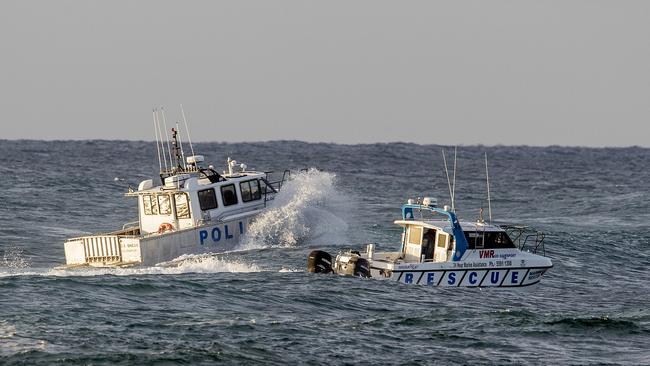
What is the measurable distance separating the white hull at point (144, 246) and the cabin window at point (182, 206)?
3.83 feet

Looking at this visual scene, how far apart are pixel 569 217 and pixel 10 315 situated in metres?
39.3

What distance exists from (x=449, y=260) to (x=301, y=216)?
37.3ft

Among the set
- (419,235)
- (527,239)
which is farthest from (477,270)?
(527,239)

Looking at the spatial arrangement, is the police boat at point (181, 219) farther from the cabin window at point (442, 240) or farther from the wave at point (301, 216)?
the cabin window at point (442, 240)

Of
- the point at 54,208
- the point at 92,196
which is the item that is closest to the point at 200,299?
the point at 54,208

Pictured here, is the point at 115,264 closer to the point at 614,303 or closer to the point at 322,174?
the point at 322,174

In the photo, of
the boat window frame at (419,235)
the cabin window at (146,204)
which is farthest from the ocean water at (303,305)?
the cabin window at (146,204)

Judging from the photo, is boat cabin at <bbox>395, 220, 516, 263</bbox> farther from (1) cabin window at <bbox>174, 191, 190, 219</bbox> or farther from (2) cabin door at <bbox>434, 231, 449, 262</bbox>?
(1) cabin window at <bbox>174, 191, 190, 219</bbox>

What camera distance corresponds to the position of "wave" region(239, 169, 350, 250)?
38531 mm

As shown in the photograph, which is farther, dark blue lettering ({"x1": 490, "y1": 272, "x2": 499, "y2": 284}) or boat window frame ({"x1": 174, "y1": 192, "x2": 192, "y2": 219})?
boat window frame ({"x1": 174, "y1": 192, "x2": 192, "y2": 219})

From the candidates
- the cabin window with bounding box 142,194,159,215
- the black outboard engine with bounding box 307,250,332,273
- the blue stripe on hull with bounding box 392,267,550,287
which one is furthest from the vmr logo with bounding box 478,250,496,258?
the cabin window with bounding box 142,194,159,215

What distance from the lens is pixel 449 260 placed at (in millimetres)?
29891

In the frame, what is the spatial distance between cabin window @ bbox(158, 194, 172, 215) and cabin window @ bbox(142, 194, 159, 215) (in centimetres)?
16

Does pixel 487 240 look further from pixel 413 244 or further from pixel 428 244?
pixel 413 244
